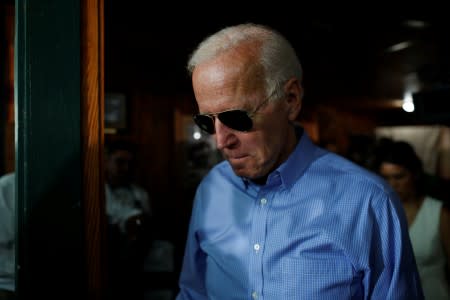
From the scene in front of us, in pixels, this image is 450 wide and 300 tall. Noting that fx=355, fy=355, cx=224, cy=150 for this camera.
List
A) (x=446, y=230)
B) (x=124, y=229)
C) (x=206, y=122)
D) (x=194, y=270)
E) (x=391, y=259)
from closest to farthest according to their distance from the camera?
(x=391, y=259) < (x=206, y=122) < (x=194, y=270) < (x=446, y=230) < (x=124, y=229)

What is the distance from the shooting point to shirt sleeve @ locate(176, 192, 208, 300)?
1.35m

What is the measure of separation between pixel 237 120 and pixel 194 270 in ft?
2.12

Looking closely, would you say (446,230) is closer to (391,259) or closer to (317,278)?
(391,259)

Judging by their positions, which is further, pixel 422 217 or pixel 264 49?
pixel 422 217

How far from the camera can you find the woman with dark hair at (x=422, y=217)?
5.83 feet

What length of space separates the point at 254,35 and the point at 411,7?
2978 mm

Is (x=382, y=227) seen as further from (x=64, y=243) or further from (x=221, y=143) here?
(x=64, y=243)

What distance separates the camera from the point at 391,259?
1.03 meters

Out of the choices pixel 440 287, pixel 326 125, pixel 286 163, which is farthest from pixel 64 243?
pixel 326 125

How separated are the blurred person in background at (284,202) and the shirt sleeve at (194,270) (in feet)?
0.44

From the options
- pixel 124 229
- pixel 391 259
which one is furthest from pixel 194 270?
pixel 124 229

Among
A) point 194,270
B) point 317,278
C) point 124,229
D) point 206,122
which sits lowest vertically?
point 124,229

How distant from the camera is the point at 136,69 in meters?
4.25

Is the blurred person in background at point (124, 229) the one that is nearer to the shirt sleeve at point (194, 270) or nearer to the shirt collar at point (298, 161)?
the shirt sleeve at point (194, 270)
